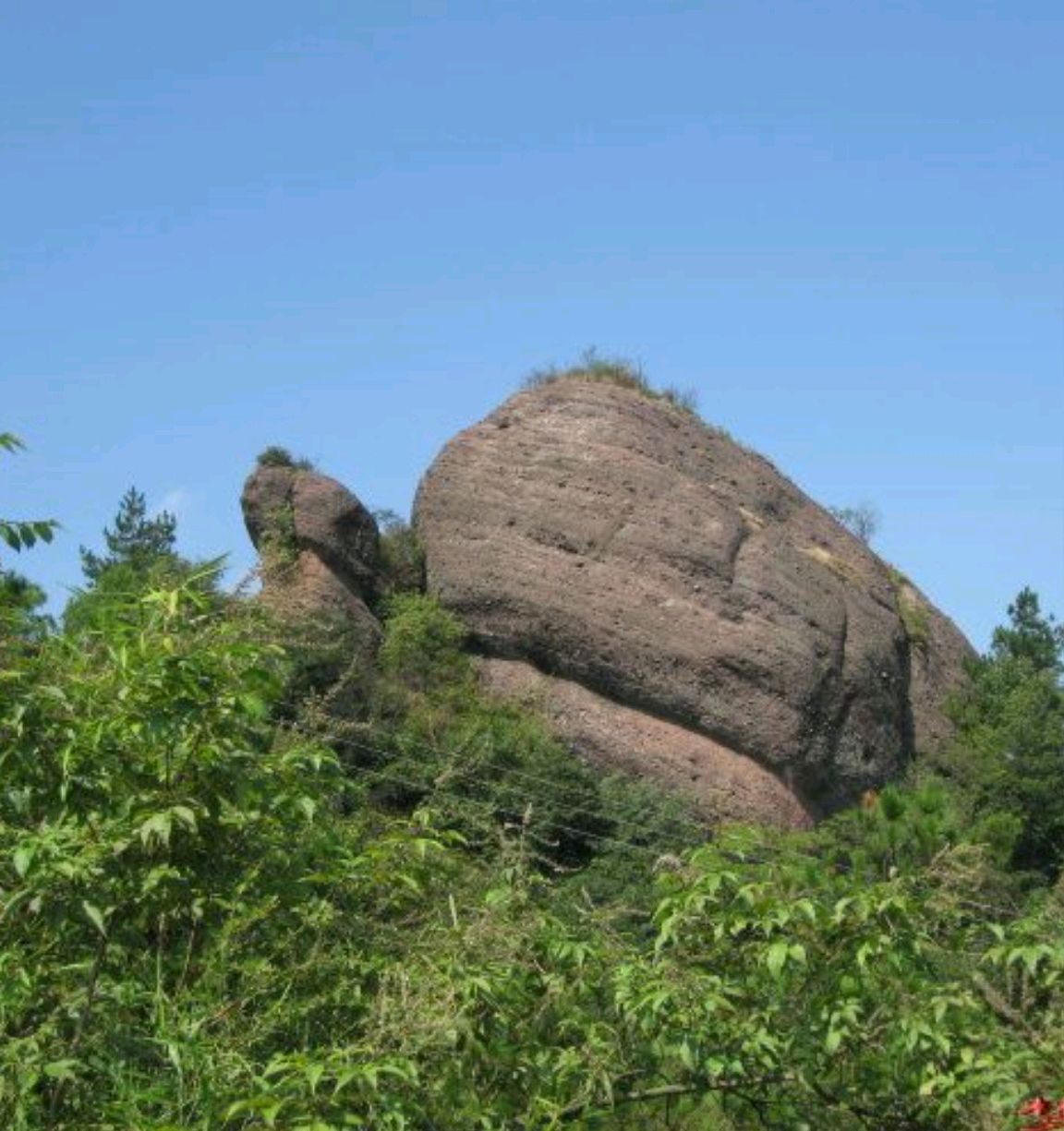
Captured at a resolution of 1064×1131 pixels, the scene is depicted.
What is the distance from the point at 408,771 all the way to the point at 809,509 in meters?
14.5

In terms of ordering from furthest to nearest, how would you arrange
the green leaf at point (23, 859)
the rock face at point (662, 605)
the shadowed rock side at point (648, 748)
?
the rock face at point (662, 605) → the shadowed rock side at point (648, 748) → the green leaf at point (23, 859)

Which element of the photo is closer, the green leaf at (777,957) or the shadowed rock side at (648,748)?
the green leaf at (777,957)

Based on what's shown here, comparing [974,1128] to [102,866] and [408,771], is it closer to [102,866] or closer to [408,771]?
[102,866]

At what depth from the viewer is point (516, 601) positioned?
33.1 metres

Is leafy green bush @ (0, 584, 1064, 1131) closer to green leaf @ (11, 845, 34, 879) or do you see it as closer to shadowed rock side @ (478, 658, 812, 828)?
green leaf @ (11, 845, 34, 879)

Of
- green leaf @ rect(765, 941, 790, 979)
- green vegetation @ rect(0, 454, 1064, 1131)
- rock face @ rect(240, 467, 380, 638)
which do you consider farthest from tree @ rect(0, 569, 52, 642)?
rock face @ rect(240, 467, 380, 638)

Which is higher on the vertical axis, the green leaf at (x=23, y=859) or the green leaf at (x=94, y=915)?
the green leaf at (x=23, y=859)

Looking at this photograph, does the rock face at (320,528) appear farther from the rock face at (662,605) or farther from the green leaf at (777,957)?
the green leaf at (777,957)

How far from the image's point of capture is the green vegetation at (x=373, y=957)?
4371mm

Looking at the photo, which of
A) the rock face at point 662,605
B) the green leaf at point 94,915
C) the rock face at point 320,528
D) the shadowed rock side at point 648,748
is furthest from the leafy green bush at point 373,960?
the rock face at point 662,605

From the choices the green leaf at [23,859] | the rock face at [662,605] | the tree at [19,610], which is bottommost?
the green leaf at [23,859]

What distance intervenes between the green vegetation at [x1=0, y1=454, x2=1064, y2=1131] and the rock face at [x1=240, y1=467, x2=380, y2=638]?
2617 cm

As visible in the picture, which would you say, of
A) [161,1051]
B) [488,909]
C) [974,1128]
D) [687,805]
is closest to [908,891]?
[974,1128]

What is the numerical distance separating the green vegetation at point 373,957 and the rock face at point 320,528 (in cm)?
2617
